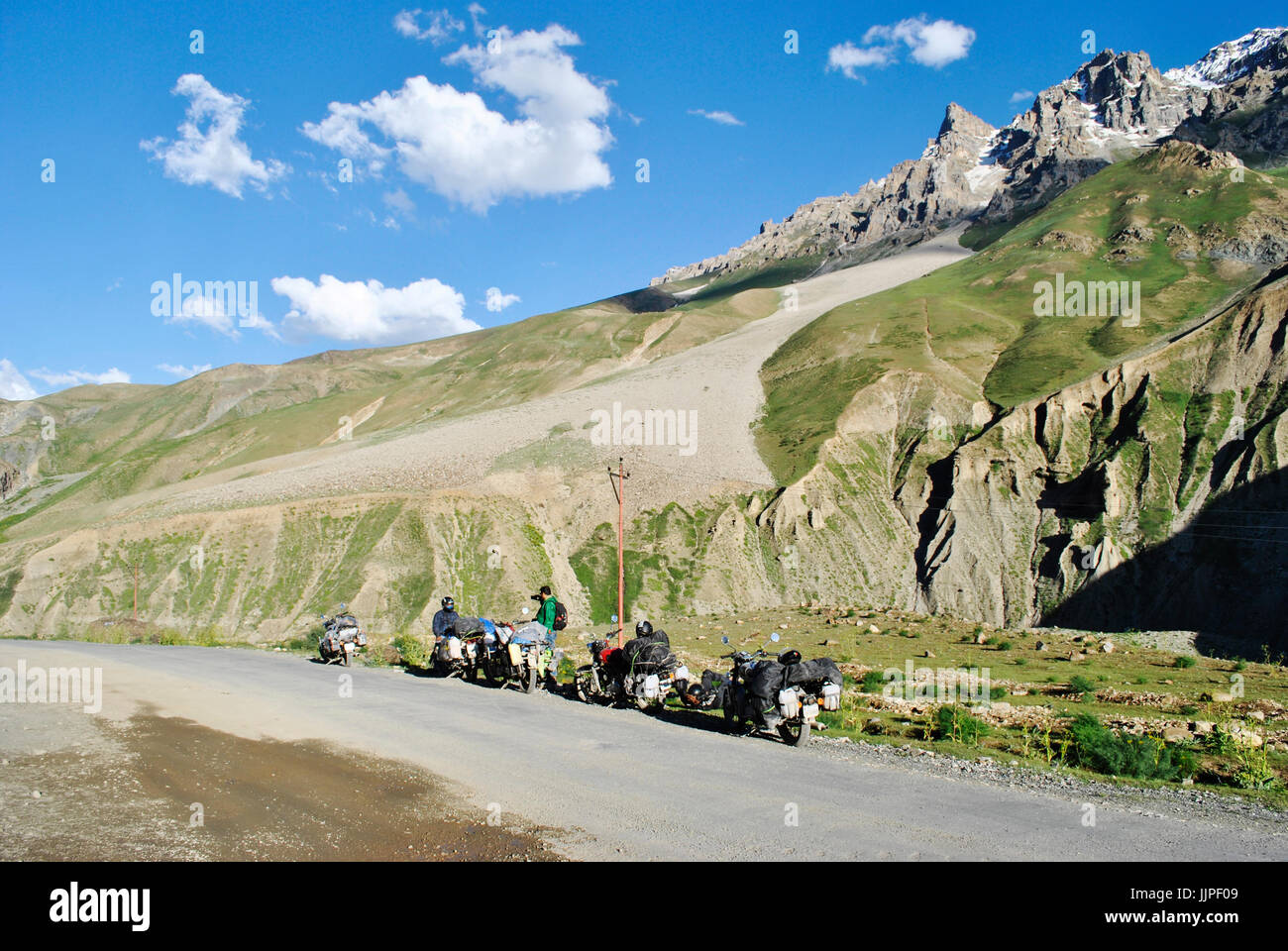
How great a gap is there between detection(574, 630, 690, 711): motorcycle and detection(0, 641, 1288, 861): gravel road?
588 millimetres

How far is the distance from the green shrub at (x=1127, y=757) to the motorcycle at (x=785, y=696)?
3497 mm

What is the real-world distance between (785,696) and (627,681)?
3.99 metres

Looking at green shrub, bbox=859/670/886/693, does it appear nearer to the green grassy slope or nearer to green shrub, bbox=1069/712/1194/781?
green shrub, bbox=1069/712/1194/781

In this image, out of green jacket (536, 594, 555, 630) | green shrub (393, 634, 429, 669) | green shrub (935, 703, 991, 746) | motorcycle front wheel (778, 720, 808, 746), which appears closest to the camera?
motorcycle front wheel (778, 720, 808, 746)

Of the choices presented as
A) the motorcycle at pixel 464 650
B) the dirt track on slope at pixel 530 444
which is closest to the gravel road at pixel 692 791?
the motorcycle at pixel 464 650

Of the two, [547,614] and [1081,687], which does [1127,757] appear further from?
[547,614]

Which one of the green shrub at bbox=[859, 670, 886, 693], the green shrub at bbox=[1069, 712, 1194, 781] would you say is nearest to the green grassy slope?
the green shrub at bbox=[859, 670, 886, 693]

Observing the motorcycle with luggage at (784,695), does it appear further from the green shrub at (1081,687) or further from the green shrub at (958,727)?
the green shrub at (1081,687)

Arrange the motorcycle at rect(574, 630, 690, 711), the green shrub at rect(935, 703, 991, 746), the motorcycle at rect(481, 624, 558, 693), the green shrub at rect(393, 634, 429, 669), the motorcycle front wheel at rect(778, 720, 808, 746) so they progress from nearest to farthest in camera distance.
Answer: the motorcycle front wheel at rect(778, 720, 808, 746) → the green shrub at rect(935, 703, 991, 746) → the motorcycle at rect(574, 630, 690, 711) → the motorcycle at rect(481, 624, 558, 693) → the green shrub at rect(393, 634, 429, 669)

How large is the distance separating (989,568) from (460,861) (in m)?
53.8

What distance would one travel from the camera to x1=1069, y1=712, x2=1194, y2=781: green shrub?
10.6m

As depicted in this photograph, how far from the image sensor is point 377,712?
13.1 meters
